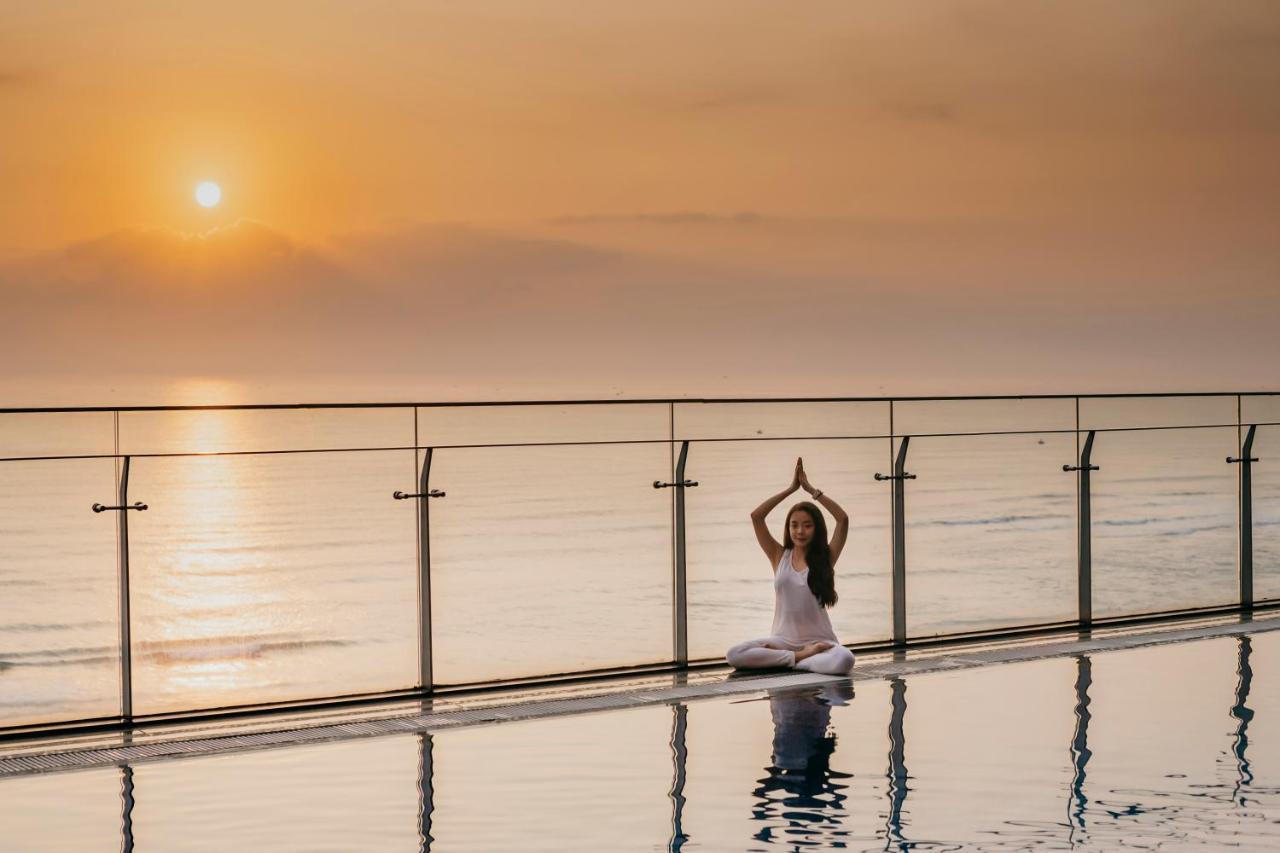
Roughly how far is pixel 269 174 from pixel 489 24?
41.9 feet

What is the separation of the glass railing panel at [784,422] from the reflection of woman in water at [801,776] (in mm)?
36360

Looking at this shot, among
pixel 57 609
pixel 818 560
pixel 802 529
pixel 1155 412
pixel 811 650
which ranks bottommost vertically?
pixel 57 609

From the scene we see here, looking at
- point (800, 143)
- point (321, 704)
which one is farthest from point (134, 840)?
point (800, 143)

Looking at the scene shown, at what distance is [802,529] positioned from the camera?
7.52 m

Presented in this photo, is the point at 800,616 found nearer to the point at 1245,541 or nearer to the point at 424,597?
the point at 424,597

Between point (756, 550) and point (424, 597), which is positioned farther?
point (756, 550)

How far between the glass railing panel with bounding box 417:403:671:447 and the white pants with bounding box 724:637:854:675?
32.7 m

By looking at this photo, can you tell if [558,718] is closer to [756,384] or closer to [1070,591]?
[1070,591]

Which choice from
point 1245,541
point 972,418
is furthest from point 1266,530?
point 972,418

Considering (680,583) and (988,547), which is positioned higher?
(680,583)

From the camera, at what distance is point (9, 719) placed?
9523mm

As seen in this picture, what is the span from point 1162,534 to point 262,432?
33238 mm

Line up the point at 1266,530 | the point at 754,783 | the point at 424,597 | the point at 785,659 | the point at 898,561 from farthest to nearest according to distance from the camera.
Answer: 1. the point at 1266,530
2. the point at 898,561
3. the point at 785,659
4. the point at 424,597
5. the point at 754,783

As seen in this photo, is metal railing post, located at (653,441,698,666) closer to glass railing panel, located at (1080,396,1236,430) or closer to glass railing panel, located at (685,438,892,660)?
glass railing panel, located at (685,438,892,660)
